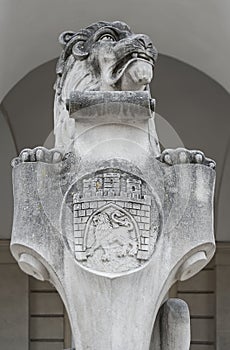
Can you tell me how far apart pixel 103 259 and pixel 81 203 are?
28cm

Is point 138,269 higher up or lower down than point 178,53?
lower down

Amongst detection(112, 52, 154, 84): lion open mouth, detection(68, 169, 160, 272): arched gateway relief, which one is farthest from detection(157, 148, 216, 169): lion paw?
detection(112, 52, 154, 84): lion open mouth

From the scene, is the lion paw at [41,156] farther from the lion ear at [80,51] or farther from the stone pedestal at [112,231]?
the lion ear at [80,51]

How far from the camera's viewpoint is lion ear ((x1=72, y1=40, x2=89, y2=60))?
5.36 m

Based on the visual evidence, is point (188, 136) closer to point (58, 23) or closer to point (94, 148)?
point (58, 23)

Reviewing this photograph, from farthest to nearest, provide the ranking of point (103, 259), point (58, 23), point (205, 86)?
1. point (205, 86)
2. point (58, 23)
3. point (103, 259)

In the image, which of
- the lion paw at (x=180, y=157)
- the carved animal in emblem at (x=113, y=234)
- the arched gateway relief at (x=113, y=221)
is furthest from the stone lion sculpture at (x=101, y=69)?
the carved animal in emblem at (x=113, y=234)

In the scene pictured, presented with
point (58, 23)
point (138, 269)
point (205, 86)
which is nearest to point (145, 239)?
point (138, 269)

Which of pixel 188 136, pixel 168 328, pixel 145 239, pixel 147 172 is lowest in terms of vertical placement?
pixel 168 328

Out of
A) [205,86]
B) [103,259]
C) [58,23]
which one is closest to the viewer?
[103,259]

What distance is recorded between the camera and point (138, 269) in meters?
4.92

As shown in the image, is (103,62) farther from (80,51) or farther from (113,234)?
(113,234)

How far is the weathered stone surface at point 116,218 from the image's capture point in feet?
16.1

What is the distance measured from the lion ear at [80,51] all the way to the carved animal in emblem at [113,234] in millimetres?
891
